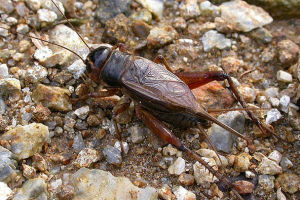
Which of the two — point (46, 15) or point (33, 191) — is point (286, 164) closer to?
point (33, 191)

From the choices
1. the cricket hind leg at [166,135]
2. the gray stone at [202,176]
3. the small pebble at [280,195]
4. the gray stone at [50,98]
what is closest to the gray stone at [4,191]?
the gray stone at [50,98]

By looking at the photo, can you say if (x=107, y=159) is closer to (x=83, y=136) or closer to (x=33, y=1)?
(x=83, y=136)

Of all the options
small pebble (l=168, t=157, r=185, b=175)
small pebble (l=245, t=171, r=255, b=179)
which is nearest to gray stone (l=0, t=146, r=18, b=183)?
small pebble (l=168, t=157, r=185, b=175)

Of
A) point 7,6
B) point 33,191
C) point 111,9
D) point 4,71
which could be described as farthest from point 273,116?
point 7,6

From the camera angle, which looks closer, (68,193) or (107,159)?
(68,193)

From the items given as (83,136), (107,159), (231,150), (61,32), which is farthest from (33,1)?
(231,150)

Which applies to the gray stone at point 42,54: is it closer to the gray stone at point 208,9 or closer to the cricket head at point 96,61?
the cricket head at point 96,61
